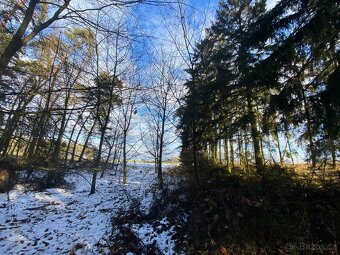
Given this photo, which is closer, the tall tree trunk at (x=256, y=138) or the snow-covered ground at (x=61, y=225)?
the snow-covered ground at (x=61, y=225)

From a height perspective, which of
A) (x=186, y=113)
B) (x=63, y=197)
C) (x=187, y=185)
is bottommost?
(x=63, y=197)

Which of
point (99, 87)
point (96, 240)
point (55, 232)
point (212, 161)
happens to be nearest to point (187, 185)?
point (212, 161)

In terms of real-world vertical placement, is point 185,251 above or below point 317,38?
below

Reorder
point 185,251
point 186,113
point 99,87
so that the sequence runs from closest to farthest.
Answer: point 99,87
point 185,251
point 186,113

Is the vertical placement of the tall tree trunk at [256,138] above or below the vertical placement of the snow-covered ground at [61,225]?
above

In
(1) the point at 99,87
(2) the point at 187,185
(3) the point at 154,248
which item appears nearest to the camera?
(1) the point at 99,87

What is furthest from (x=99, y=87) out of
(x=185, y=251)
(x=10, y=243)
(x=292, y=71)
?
(x=10, y=243)

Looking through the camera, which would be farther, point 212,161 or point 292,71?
point 212,161

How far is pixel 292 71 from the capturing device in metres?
6.25

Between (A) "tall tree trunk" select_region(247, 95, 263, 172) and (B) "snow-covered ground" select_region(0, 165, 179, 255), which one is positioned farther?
(A) "tall tree trunk" select_region(247, 95, 263, 172)

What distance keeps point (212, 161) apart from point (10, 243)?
7355 millimetres

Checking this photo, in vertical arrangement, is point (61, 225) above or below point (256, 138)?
below

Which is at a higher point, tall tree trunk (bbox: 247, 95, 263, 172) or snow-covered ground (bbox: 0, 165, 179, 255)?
tall tree trunk (bbox: 247, 95, 263, 172)

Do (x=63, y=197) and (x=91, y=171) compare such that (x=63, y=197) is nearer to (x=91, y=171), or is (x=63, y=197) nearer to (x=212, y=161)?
(x=212, y=161)
